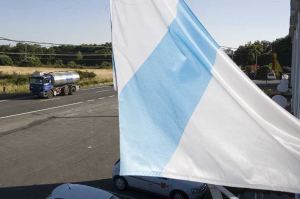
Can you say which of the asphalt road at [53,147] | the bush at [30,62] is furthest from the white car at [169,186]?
the bush at [30,62]

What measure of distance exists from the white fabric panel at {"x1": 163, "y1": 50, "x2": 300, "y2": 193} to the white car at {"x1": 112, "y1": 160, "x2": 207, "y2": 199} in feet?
28.6

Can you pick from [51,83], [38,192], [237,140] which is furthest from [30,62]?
[237,140]

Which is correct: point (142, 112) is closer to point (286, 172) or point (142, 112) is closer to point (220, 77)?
point (220, 77)

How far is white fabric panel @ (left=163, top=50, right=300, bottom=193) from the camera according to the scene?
2404 millimetres

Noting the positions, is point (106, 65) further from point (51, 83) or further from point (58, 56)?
point (51, 83)

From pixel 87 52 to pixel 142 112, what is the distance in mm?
113097

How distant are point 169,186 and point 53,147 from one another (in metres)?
9.36

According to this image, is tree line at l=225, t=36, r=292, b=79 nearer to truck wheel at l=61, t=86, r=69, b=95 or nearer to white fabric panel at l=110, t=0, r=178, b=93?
truck wheel at l=61, t=86, r=69, b=95

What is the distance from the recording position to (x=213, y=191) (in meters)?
2.82

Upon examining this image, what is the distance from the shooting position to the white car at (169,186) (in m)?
11.2

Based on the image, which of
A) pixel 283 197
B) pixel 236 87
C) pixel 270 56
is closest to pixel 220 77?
pixel 236 87

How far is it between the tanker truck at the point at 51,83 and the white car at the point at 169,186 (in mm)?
28283

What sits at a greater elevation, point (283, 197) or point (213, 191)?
point (213, 191)

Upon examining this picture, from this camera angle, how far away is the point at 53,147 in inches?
760
